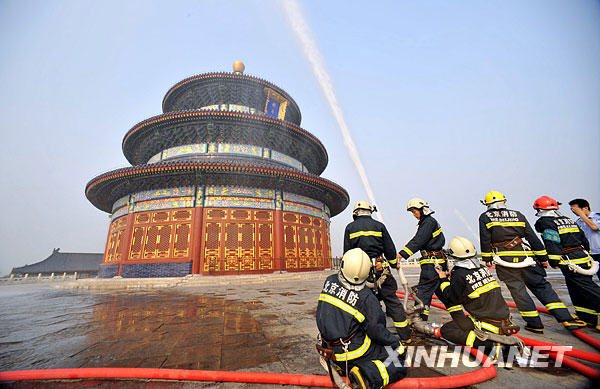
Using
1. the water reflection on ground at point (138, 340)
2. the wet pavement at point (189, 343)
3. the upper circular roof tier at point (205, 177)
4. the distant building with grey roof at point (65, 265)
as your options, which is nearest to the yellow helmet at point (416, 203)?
the wet pavement at point (189, 343)

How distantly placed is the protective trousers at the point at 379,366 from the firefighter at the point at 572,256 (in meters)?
3.46

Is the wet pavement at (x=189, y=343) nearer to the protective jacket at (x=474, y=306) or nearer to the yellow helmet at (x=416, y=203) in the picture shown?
the protective jacket at (x=474, y=306)

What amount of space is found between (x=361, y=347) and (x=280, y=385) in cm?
73

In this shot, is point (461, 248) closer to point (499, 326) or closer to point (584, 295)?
point (499, 326)

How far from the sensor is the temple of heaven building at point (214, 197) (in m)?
13.8

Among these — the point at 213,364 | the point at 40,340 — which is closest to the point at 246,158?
the point at 40,340

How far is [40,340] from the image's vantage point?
328 centimetres

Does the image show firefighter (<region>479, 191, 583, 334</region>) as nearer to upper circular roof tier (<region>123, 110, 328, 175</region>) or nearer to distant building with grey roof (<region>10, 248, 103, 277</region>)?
upper circular roof tier (<region>123, 110, 328, 175</region>)

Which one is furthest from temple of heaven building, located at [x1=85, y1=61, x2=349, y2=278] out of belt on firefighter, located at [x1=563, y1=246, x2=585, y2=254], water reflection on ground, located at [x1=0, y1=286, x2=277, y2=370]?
belt on firefighter, located at [x1=563, y1=246, x2=585, y2=254]

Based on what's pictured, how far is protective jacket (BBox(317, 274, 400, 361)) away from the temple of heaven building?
1225 cm

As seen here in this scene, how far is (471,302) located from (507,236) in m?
1.49

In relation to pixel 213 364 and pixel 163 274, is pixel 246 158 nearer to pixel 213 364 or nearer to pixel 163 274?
pixel 163 274

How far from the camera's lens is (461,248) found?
288 cm

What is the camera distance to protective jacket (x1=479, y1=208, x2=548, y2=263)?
11.4 ft
